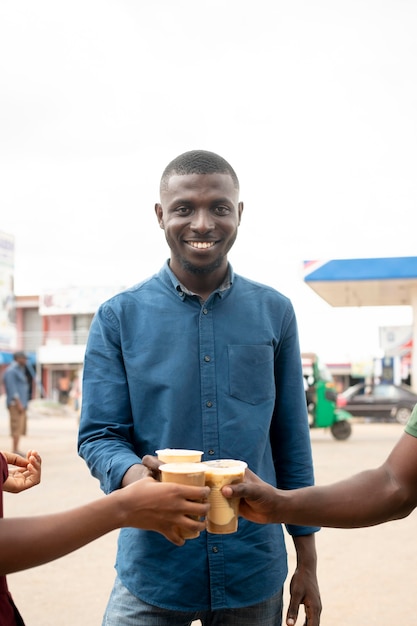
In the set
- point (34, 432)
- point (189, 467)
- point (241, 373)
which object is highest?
point (241, 373)

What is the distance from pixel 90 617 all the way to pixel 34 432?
1791 centimetres

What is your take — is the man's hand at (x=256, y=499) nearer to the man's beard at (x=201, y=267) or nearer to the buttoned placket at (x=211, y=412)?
the buttoned placket at (x=211, y=412)

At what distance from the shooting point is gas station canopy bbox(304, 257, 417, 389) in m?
18.5

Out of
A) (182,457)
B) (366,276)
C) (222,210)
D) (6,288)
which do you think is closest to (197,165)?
(222,210)

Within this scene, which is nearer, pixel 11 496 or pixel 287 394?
pixel 287 394

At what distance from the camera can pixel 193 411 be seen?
255cm

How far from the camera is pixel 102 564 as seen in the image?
6113 mm

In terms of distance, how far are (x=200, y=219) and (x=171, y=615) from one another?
131 centimetres

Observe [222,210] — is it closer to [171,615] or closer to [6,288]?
[171,615]

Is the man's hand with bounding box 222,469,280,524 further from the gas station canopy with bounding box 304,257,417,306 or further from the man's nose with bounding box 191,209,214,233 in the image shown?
the gas station canopy with bounding box 304,257,417,306

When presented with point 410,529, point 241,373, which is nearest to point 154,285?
point 241,373

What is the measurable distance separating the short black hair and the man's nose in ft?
0.48

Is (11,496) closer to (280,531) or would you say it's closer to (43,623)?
(43,623)

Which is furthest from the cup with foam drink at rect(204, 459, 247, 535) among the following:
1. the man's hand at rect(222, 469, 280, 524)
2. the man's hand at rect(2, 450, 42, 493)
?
the man's hand at rect(2, 450, 42, 493)
